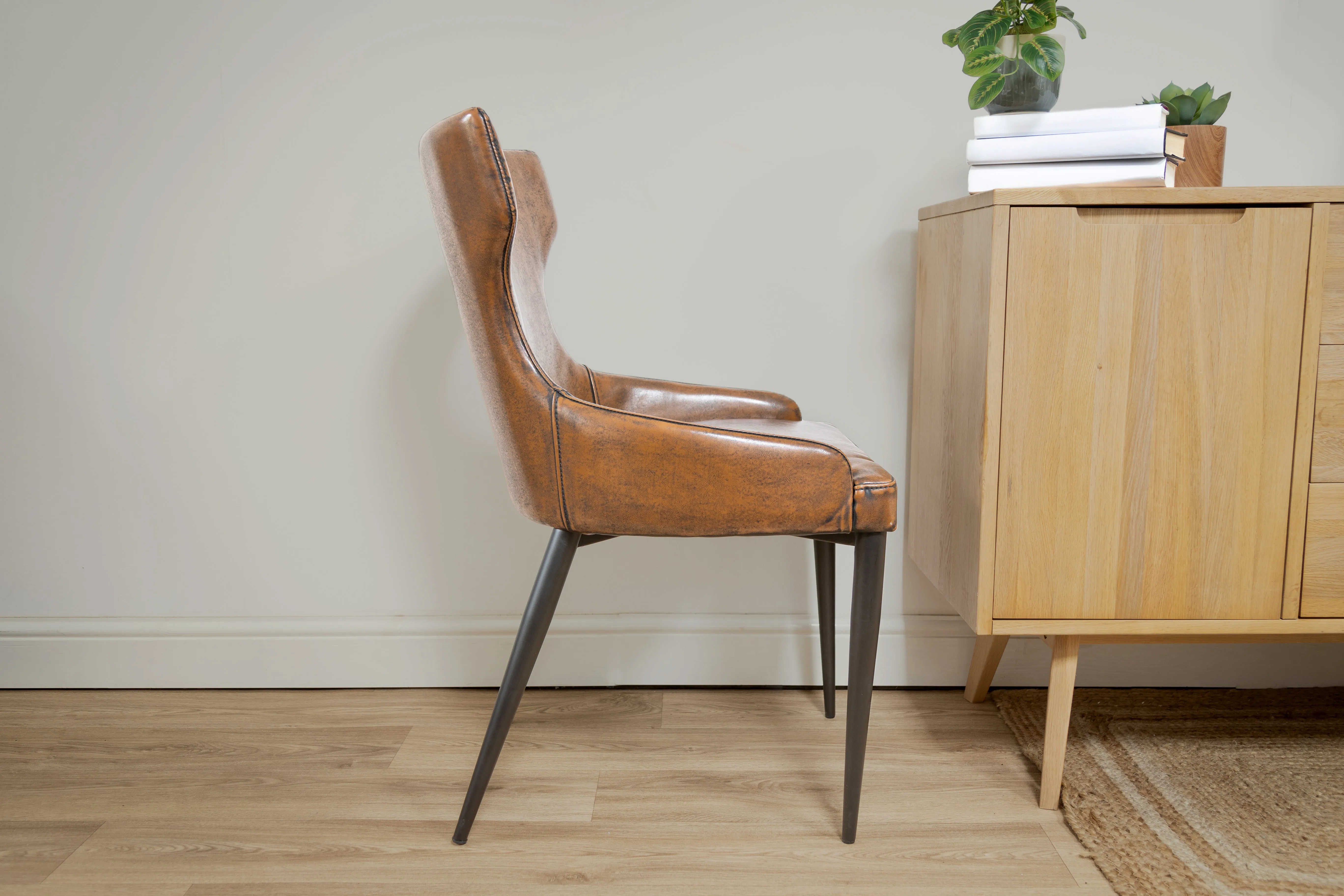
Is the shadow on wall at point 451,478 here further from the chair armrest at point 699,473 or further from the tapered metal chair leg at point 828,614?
the chair armrest at point 699,473

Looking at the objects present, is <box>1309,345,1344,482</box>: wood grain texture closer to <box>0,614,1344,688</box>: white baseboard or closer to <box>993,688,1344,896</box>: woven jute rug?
<box>993,688,1344,896</box>: woven jute rug

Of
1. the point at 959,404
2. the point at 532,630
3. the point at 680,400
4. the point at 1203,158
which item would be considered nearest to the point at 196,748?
the point at 532,630

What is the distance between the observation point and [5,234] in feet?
5.07

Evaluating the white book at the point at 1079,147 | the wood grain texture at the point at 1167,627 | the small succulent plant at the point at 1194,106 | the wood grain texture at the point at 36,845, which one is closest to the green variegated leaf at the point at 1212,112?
the small succulent plant at the point at 1194,106

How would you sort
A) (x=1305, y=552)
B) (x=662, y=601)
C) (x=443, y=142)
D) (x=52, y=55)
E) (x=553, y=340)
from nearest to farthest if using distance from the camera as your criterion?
(x=443, y=142) < (x=1305, y=552) < (x=553, y=340) < (x=52, y=55) < (x=662, y=601)

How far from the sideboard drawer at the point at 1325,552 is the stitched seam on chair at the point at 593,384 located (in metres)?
0.99

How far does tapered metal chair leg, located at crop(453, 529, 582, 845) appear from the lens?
1058 millimetres

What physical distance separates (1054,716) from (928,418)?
0.49 metres

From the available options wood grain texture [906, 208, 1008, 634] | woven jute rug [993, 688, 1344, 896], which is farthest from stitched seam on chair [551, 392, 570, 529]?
woven jute rug [993, 688, 1344, 896]

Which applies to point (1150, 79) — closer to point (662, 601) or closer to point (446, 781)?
point (662, 601)

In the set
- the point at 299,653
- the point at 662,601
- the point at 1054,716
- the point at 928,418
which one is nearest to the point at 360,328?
the point at 299,653

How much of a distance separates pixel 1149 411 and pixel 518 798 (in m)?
1.01

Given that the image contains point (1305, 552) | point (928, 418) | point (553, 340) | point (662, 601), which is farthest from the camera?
point (662, 601)

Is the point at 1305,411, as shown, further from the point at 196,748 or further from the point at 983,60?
the point at 196,748
